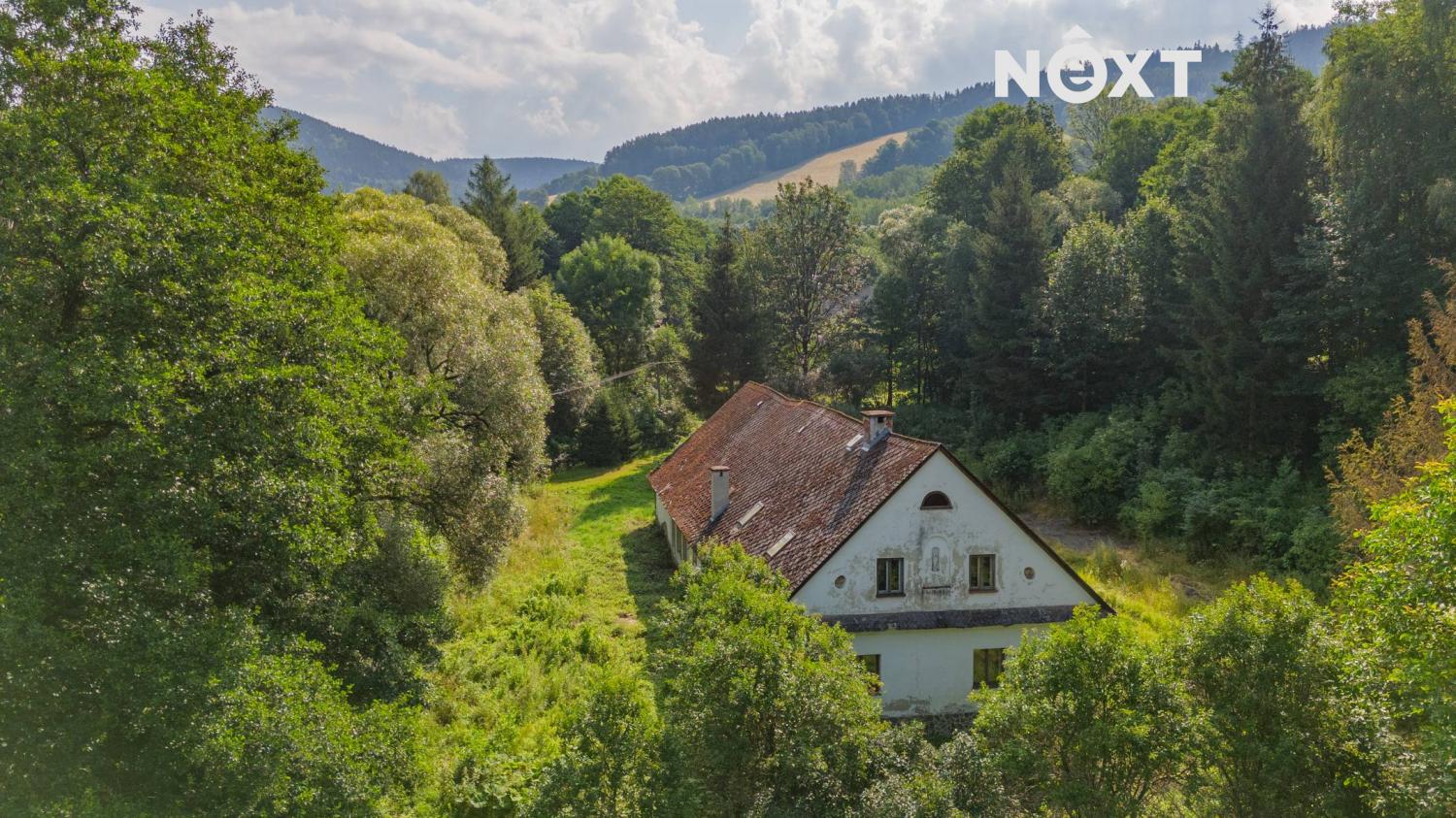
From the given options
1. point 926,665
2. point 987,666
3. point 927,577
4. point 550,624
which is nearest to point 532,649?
point 550,624

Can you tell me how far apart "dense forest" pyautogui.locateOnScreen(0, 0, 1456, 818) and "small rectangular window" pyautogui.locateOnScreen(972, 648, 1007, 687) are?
78.3 inches

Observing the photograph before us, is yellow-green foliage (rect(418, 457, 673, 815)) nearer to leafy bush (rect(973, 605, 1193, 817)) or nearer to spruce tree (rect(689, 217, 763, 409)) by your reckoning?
leafy bush (rect(973, 605, 1193, 817))

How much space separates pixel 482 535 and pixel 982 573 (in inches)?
547

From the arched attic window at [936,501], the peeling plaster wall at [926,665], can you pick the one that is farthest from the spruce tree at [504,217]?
the peeling plaster wall at [926,665]

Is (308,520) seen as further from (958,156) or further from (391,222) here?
(958,156)

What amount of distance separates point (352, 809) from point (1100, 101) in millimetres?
87501

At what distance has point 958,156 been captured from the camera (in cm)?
6131

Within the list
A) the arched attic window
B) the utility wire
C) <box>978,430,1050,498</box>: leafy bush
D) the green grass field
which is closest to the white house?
the arched attic window

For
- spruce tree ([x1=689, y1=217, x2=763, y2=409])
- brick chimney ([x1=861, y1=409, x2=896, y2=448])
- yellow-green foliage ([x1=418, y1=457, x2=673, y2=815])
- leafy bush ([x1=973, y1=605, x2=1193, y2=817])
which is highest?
spruce tree ([x1=689, y1=217, x2=763, y2=409])

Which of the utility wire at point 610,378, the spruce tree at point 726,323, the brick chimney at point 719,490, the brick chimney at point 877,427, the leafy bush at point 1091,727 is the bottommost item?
the leafy bush at point 1091,727

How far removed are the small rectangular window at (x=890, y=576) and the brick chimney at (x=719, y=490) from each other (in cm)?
799

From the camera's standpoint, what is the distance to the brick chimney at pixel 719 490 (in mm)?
25609

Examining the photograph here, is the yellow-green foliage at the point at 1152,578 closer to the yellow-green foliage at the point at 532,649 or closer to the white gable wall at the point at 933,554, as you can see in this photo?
the white gable wall at the point at 933,554

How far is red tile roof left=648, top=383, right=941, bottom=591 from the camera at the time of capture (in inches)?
748
